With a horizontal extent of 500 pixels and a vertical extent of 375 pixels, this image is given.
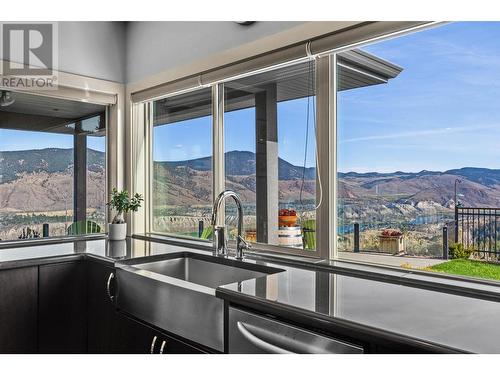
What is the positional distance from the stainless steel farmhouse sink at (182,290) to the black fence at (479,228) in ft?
2.43

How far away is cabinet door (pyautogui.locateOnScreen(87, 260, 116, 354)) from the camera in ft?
6.46

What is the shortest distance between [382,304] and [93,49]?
2.63 meters

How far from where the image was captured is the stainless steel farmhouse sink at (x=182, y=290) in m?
1.38

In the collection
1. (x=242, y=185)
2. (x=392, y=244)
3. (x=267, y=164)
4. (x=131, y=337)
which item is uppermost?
(x=267, y=164)

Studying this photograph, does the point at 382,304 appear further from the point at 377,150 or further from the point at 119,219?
the point at 119,219

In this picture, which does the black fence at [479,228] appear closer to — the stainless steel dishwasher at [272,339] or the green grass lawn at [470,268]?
the green grass lawn at [470,268]

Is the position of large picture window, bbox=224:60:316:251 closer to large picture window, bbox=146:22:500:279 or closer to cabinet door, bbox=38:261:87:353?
large picture window, bbox=146:22:500:279

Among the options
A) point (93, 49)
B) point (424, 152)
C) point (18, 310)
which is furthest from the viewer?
point (93, 49)

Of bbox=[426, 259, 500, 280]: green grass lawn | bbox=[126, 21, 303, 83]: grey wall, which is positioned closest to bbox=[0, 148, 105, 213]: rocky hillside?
bbox=[126, 21, 303, 83]: grey wall

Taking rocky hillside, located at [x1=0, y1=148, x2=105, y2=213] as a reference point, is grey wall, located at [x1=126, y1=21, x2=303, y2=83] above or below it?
above

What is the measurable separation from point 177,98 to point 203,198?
74 cm

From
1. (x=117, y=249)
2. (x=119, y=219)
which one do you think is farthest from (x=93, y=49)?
(x=117, y=249)

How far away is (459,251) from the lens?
61.3 inches

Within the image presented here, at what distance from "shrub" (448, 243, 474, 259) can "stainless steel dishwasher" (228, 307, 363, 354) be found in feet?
2.65
